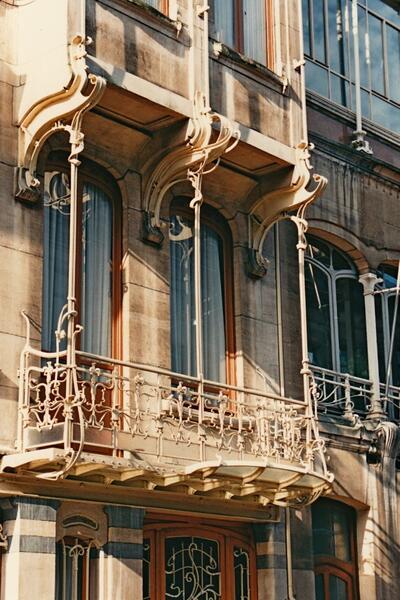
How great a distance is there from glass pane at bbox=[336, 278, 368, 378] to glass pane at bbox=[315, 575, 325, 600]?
346 centimetres

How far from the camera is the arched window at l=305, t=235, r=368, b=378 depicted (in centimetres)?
1978

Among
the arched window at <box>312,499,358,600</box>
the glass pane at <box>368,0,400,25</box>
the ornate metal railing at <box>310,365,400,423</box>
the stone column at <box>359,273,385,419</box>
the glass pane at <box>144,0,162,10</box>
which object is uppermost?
the glass pane at <box>368,0,400,25</box>

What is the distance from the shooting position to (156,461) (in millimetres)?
14961

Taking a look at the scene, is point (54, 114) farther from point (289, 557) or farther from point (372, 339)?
point (372, 339)

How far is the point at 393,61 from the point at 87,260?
960 centimetres

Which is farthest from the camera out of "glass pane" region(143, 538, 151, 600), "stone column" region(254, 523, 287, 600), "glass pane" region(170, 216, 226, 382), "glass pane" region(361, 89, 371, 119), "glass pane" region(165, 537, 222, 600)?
"glass pane" region(361, 89, 371, 119)

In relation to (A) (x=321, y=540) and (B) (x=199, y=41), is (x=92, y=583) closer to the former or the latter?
(A) (x=321, y=540)

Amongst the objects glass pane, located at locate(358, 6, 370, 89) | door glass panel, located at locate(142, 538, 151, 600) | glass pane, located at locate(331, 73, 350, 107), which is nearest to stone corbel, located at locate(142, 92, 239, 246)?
door glass panel, located at locate(142, 538, 151, 600)

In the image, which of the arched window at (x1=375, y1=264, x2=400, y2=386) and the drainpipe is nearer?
the drainpipe

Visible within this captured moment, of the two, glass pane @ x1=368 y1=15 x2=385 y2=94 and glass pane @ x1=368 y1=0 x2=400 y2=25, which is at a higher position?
glass pane @ x1=368 y1=0 x2=400 y2=25

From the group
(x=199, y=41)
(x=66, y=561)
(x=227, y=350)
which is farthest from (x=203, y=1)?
(x=66, y=561)

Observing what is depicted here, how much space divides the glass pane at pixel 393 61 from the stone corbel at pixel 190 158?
7462 mm

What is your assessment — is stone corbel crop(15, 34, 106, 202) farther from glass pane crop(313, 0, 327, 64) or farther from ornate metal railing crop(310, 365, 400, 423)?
glass pane crop(313, 0, 327, 64)

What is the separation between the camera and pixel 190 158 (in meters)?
16.2
